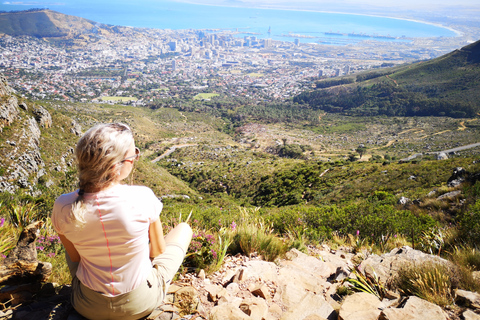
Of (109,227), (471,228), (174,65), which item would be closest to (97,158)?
(109,227)

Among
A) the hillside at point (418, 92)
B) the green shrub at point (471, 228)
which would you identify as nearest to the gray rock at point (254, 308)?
the green shrub at point (471, 228)

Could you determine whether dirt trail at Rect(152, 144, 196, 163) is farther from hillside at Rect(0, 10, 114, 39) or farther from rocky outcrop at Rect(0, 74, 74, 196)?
hillside at Rect(0, 10, 114, 39)

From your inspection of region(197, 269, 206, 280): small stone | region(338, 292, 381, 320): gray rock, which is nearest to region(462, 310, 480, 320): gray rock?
region(338, 292, 381, 320): gray rock

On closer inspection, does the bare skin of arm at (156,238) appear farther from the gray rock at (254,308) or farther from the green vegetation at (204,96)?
the green vegetation at (204,96)

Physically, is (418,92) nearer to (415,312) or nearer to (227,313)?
(415,312)

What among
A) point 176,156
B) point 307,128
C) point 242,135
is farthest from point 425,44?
point 176,156
